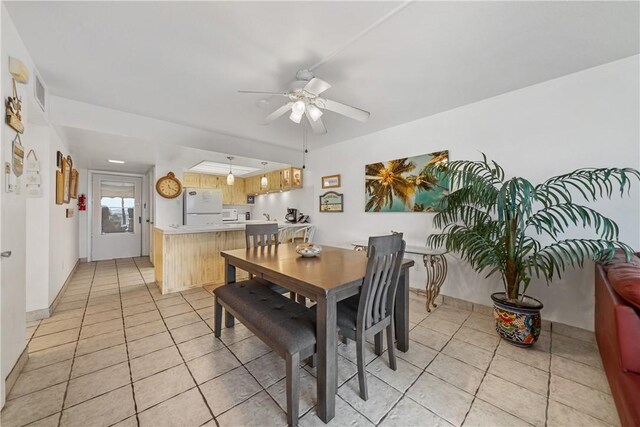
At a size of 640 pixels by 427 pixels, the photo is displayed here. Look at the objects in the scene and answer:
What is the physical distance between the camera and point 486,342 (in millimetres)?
2104

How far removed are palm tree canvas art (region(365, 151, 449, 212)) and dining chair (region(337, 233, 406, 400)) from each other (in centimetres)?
167

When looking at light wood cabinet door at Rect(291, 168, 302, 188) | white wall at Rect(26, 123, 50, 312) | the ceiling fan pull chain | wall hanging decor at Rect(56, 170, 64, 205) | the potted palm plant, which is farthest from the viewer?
light wood cabinet door at Rect(291, 168, 302, 188)

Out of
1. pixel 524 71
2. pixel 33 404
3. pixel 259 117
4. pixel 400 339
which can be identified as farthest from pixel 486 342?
pixel 259 117

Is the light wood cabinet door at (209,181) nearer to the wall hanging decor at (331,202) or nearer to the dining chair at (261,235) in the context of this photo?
the wall hanging decor at (331,202)

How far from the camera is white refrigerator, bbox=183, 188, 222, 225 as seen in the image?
454cm

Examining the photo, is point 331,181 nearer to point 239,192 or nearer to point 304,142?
point 304,142

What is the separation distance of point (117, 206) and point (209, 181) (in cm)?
220

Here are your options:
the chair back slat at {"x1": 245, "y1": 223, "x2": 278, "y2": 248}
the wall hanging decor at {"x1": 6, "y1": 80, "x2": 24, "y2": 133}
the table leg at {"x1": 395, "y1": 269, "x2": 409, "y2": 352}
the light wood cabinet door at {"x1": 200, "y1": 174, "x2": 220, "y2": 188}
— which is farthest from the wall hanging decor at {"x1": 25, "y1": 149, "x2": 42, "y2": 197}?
the light wood cabinet door at {"x1": 200, "y1": 174, "x2": 220, "y2": 188}

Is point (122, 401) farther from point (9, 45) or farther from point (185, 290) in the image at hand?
point (9, 45)

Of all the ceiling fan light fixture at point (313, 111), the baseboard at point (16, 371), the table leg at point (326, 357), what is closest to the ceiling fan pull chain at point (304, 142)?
the ceiling fan light fixture at point (313, 111)

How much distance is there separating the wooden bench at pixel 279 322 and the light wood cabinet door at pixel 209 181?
399 centimetres

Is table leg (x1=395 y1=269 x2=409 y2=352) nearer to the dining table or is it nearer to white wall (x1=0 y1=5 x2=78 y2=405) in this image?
the dining table

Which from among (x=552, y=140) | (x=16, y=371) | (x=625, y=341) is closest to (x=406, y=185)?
(x=552, y=140)

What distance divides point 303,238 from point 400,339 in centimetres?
310
